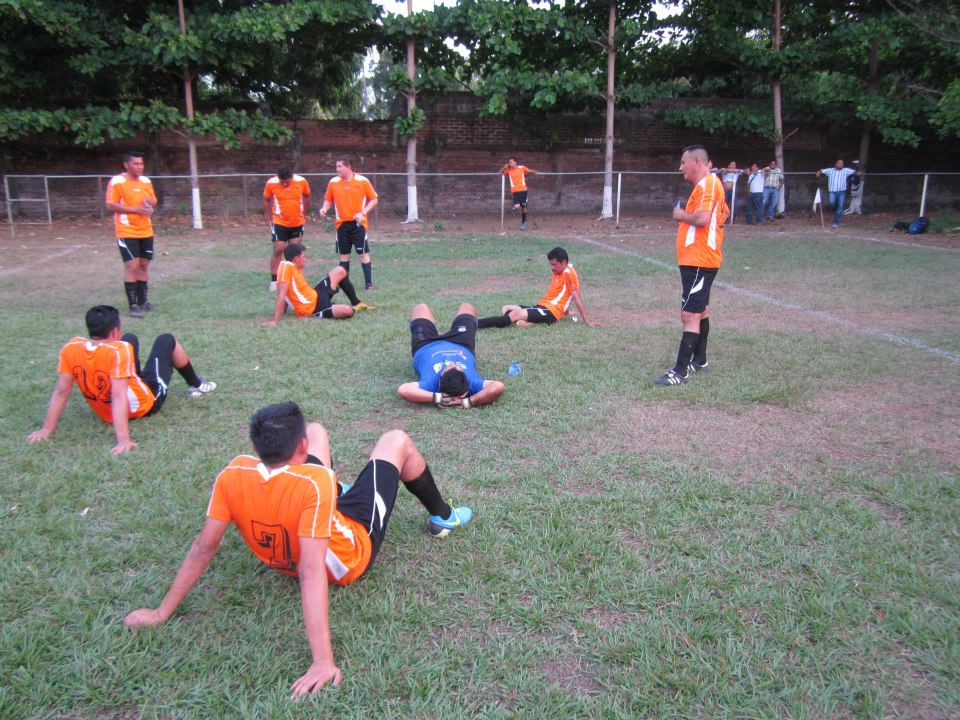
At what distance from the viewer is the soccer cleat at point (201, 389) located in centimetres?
576

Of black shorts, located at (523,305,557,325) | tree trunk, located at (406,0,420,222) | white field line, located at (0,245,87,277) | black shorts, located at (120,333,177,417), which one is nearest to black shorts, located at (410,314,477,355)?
black shorts, located at (523,305,557,325)

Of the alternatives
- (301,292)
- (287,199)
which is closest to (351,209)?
(287,199)

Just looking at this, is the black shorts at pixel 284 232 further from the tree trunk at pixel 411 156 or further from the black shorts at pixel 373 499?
the tree trunk at pixel 411 156

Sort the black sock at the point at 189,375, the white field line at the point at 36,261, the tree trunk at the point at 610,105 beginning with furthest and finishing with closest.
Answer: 1. the tree trunk at the point at 610,105
2. the white field line at the point at 36,261
3. the black sock at the point at 189,375

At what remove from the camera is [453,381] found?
5320 mm

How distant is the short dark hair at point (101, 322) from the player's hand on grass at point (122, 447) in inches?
27.7

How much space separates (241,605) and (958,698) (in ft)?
9.14

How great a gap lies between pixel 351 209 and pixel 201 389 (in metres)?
5.15

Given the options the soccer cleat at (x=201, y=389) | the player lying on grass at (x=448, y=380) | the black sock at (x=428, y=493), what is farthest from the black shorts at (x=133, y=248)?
the black sock at (x=428, y=493)

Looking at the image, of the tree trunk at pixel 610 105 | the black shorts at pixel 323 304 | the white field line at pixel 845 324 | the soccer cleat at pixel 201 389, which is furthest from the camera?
the tree trunk at pixel 610 105

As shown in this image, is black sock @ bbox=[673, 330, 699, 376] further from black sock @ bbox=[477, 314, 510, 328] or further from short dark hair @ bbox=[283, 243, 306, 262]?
short dark hair @ bbox=[283, 243, 306, 262]

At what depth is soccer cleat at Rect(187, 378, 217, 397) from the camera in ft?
18.9

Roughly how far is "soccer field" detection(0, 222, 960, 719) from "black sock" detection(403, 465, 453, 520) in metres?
0.15

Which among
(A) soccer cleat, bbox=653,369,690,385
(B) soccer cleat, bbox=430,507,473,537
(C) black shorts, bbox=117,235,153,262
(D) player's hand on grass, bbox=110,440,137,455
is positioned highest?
(C) black shorts, bbox=117,235,153,262
